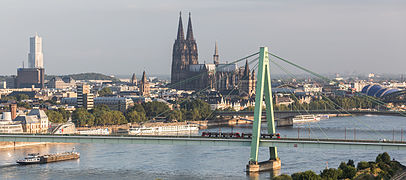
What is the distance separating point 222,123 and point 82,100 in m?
18.1

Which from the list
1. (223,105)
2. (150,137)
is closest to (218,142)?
(150,137)

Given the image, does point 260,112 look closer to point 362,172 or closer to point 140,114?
point 362,172

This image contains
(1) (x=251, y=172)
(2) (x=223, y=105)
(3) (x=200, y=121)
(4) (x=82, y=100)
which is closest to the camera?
(1) (x=251, y=172)

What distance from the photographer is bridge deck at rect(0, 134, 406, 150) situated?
1649 inches

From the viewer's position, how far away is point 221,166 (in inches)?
1807

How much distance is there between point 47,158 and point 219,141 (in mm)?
10823

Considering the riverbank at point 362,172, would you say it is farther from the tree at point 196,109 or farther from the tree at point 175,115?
the tree at point 196,109

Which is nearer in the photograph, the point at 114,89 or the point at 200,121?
the point at 200,121

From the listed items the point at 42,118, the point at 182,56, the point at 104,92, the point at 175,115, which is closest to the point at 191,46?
the point at 182,56

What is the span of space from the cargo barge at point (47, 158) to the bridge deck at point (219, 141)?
1.28 metres

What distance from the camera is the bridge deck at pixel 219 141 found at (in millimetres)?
41875

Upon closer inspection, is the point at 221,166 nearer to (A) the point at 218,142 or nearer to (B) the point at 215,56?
(A) the point at 218,142

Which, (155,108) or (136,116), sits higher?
(155,108)

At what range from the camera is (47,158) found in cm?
5003
